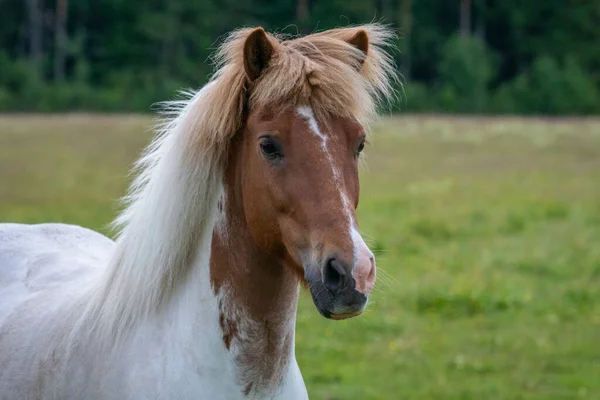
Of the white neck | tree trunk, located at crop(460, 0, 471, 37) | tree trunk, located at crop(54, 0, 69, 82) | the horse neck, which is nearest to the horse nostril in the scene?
the horse neck

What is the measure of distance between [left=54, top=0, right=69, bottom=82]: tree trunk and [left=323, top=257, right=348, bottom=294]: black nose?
128 feet

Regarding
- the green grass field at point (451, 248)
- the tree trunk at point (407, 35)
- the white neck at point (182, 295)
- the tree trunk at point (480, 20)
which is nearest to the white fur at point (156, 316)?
the white neck at point (182, 295)

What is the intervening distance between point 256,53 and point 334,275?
83 centimetres

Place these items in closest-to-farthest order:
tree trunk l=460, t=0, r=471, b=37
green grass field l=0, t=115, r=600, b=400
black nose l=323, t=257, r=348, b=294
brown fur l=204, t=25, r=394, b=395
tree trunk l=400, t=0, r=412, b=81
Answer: black nose l=323, t=257, r=348, b=294 < brown fur l=204, t=25, r=394, b=395 < green grass field l=0, t=115, r=600, b=400 < tree trunk l=400, t=0, r=412, b=81 < tree trunk l=460, t=0, r=471, b=37

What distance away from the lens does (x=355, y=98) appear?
118 inches

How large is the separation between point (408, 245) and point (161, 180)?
9.43 meters

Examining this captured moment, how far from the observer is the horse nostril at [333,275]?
262cm

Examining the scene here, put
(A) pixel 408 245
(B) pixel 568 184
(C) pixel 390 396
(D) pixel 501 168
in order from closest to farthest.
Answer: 1. (C) pixel 390 396
2. (A) pixel 408 245
3. (B) pixel 568 184
4. (D) pixel 501 168

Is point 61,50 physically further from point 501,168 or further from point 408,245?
point 408,245

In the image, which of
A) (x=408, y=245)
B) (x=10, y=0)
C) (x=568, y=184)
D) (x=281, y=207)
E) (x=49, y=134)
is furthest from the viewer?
(x=10, y=0)

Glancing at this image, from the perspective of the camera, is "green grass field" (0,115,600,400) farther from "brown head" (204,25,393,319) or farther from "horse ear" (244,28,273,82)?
"horse ear" (244,28,273,82)

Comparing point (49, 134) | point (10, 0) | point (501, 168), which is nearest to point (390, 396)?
point (501, 168)

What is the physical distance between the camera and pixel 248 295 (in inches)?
119

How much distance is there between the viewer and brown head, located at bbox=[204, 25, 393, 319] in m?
2.67
